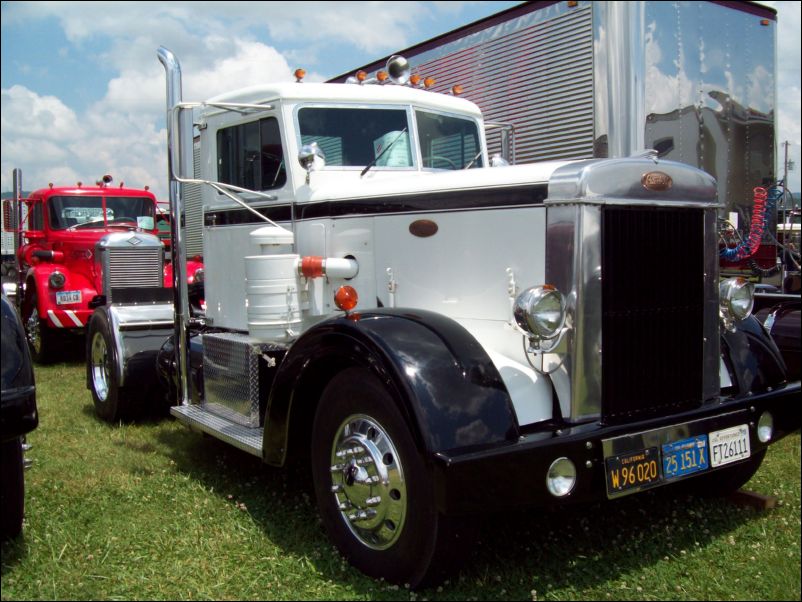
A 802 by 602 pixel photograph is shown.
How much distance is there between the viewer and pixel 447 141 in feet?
16.4

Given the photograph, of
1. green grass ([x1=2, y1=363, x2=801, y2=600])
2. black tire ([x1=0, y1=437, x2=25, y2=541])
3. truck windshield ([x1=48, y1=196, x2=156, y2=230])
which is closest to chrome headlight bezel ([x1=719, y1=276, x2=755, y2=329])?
green grass ([x1=2, y1=363, x2=801, y2=600])

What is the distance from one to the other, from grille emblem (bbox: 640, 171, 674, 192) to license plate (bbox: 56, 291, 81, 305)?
8407mm

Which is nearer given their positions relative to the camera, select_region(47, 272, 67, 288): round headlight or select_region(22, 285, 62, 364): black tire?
select_region(22, 285, 62, 364): black tire

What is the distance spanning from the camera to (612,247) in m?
3.25

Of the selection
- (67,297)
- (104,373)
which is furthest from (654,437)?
(67,297)

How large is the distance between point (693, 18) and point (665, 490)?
4167 mm

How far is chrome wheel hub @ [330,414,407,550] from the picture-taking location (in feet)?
10.3

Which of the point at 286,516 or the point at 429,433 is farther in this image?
the point at 286,516

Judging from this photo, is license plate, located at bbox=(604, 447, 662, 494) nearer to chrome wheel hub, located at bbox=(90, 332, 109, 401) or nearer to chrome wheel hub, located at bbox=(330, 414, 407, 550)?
chrome wheel hub, located at bbox=(330, 414, 407, 550)

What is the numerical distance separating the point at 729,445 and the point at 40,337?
28.5ft

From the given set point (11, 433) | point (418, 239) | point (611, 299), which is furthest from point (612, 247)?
point (11, 433)

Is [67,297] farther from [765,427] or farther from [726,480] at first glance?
[765,427]

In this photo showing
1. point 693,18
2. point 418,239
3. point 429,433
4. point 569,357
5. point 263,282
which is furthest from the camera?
point 693,18

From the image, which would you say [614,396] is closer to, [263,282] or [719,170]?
[263,282]
